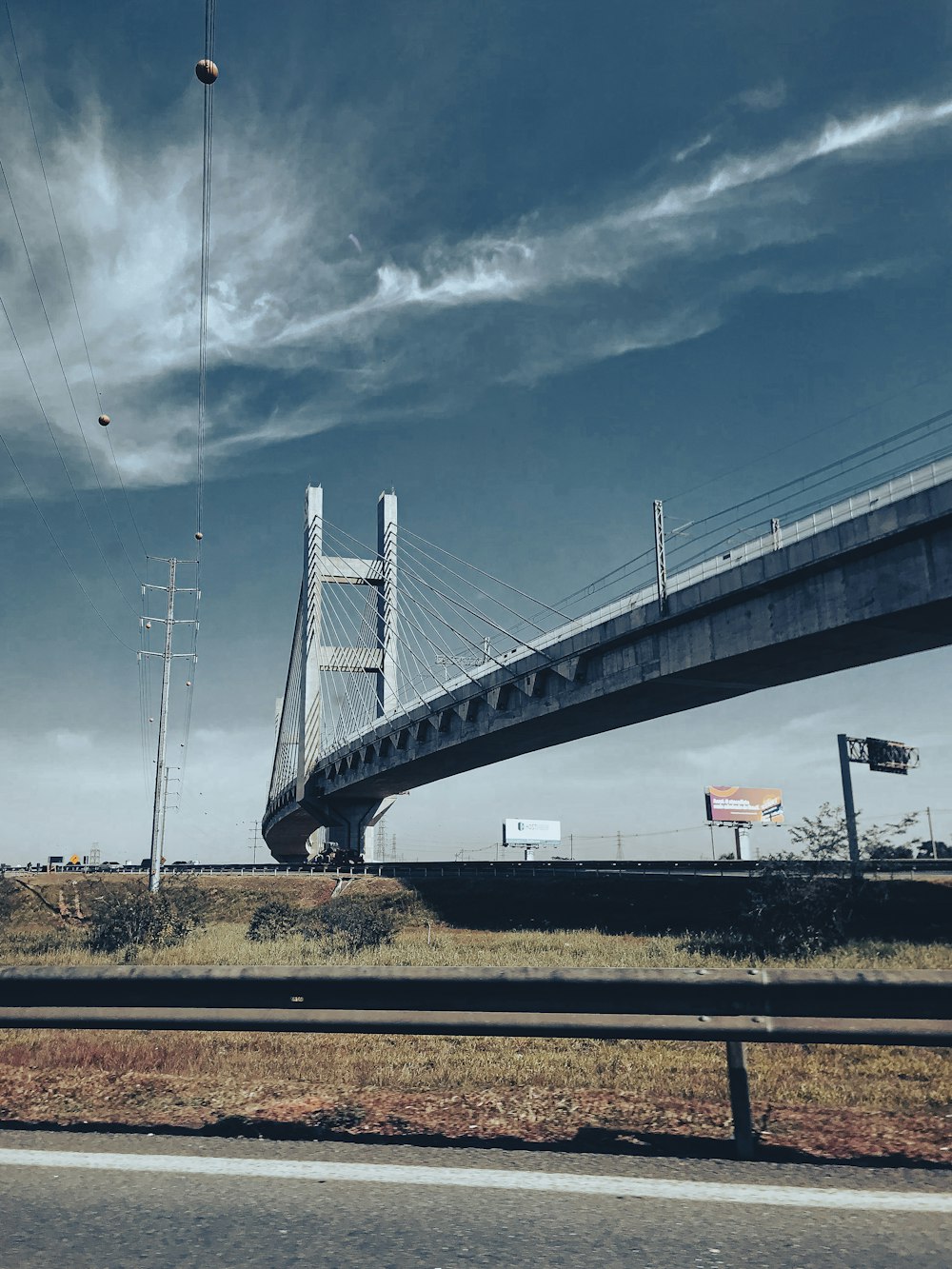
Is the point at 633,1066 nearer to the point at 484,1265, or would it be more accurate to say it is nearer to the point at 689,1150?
the point at 689,1150

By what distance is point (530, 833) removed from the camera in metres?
131

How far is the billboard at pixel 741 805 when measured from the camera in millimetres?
100938

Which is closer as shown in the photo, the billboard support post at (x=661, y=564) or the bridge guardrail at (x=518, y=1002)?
the bridge guardrail at (x=518, y=1002)

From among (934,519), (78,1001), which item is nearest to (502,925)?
(934,519)

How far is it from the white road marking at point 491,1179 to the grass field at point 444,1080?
2.32ft

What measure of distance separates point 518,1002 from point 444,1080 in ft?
7.39

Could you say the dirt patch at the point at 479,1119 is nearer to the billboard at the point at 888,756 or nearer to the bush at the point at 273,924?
the bush at the point at 273,924

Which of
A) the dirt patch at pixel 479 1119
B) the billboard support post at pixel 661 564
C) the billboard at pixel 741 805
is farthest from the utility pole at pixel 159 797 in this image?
the billboard at pixel 741 805

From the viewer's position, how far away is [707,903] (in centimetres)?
3656

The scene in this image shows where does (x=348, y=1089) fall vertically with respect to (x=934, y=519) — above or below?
below

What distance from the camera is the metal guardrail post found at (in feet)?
14.1

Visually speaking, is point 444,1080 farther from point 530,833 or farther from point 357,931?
point 530,833

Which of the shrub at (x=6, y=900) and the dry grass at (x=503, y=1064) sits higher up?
the shrub at (x=6, y=900)

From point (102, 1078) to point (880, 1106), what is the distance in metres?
Answer: 4.78
